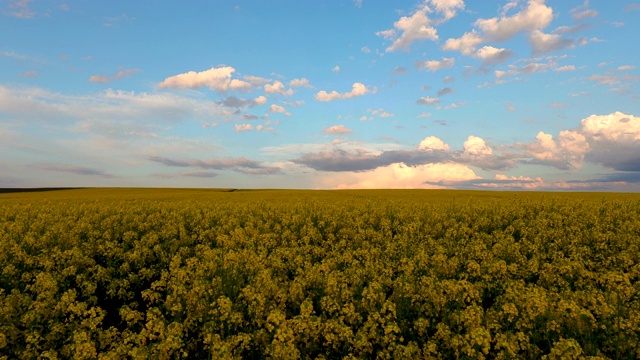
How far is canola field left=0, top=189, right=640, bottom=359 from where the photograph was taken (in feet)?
21.4

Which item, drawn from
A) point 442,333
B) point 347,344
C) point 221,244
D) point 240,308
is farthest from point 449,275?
point 221,244

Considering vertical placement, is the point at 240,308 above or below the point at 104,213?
below

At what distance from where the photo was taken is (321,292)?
28.8 ft

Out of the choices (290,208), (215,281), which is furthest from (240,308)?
(290,208)

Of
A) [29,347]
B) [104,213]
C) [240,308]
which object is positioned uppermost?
[104,213]

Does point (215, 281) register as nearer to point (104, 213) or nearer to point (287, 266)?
point (287, 266)

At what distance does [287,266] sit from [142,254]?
646 centimetres

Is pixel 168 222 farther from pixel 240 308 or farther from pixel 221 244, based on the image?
pixel 240 308

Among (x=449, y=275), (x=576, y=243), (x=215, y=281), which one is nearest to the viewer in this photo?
(x=215, y=281)

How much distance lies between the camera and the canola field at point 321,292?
6523 mm

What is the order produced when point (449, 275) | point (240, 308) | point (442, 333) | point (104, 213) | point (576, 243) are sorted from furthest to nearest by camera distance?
point (104, 213) → point (576, 243) → point (449, 275) → point (240, 308) → point (442, 333)

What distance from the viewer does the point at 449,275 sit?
10.5 m

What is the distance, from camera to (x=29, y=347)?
7.35 meters

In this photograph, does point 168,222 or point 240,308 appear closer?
point 240,308
